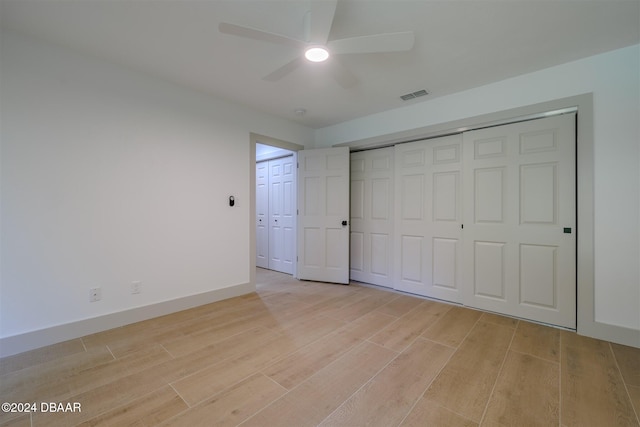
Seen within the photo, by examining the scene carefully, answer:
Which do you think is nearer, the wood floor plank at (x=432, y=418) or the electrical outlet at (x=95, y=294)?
the wood floor plank at (x=432, y=418)

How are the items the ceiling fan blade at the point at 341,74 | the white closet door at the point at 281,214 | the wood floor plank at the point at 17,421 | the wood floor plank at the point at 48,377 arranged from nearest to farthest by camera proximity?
the wood floor plank at the point at 17,421 < the wood floor plank at the point at 48,377 < the ceiling fan blade at the point at 341,74 < the white closet door at the point at 281,214

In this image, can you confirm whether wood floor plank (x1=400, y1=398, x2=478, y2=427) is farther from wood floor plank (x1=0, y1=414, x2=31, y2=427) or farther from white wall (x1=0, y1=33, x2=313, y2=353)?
white wall (x1=0, y1=33, x2=313, y2=353)

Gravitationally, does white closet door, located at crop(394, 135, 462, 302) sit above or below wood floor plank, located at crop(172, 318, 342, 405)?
above

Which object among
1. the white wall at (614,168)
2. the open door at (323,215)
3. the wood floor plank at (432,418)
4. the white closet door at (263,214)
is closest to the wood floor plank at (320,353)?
the wood floor plank at (432,418)

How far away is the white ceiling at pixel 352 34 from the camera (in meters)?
1.88

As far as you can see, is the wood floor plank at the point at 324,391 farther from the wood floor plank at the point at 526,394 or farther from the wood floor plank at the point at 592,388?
the wood floor plank at the point at 592,388

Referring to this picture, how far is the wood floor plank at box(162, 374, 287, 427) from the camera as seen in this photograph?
1469 mm

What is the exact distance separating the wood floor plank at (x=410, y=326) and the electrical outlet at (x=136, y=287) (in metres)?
2.38

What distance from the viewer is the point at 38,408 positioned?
1565 mm

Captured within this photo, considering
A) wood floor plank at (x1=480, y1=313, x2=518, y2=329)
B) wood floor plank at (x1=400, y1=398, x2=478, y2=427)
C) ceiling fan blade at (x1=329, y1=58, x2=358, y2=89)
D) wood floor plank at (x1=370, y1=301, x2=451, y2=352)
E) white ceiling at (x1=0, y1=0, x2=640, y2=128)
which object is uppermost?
white ceiling at (x1=0, y1=0, x2=640, y2=128)

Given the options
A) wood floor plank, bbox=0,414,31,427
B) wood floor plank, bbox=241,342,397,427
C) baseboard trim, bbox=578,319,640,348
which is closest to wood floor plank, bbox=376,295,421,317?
wood floor plank, bbox=241,342,397,427

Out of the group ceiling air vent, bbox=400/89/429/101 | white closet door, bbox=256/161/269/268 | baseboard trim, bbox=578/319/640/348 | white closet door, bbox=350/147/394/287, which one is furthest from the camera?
white closet door, bbox=256/161/269/268

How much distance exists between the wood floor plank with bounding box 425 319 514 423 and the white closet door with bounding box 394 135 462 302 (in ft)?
3.07

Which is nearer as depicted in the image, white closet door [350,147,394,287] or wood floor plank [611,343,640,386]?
wood floor plank [611,343,640,386]
